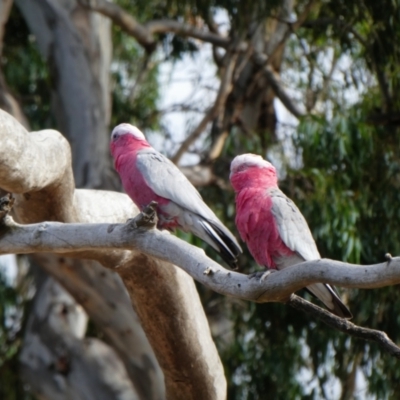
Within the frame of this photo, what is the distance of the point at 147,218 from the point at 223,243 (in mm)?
383

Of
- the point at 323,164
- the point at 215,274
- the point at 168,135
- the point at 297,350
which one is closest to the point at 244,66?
the point at 168,135

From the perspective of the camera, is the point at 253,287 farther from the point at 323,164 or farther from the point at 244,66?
the point at 244,66

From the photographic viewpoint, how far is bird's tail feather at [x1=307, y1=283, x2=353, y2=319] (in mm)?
2980

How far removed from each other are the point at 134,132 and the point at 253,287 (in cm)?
128

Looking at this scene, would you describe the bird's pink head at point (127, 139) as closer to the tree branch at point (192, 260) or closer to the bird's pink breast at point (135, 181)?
the bird's pink breast at point (135, 181)

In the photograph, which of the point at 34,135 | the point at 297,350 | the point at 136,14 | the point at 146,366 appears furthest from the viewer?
the point at 136,14

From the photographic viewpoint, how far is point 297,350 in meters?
5.86

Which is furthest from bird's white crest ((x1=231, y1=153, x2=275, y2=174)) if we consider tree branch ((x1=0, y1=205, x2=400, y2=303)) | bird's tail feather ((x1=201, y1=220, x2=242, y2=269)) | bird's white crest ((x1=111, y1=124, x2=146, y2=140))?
bird's white crest ((x1=111, y1=124, x2=146, y2=140))

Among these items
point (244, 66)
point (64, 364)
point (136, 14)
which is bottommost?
point (64, 364)

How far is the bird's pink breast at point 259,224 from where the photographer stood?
3139 mm

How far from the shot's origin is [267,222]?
3.14 metres

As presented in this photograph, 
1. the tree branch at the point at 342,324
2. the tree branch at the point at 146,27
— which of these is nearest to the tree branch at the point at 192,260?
the tree branch at the point at 342,324

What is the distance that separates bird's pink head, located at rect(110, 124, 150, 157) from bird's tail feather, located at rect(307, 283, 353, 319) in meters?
0.98

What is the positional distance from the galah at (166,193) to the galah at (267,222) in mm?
80
